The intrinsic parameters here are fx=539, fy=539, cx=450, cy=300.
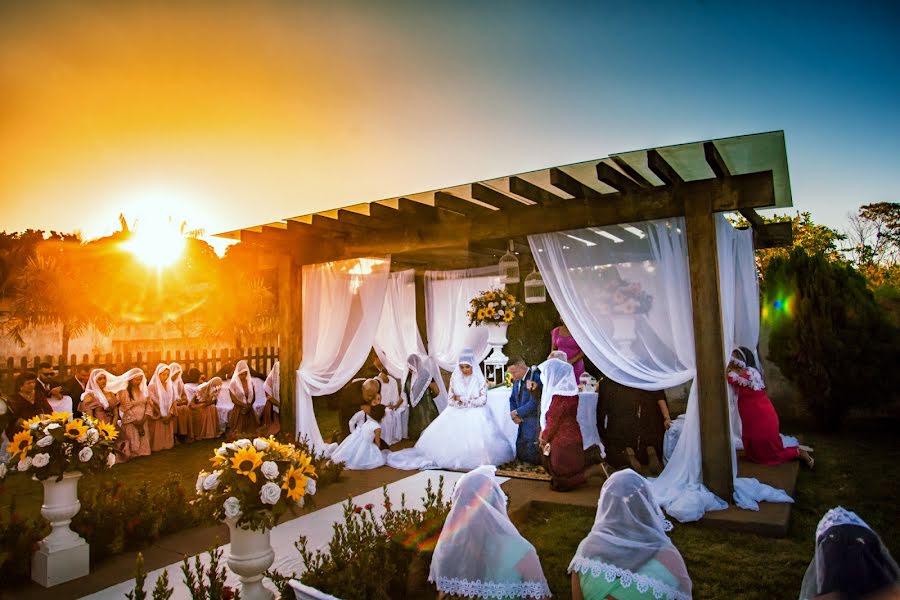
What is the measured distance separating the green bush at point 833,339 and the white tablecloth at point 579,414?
4949 mm

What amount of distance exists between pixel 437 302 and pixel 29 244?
61.2ft

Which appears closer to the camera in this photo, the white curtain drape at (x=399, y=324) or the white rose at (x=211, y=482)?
the white rose at (x=211, y=482)

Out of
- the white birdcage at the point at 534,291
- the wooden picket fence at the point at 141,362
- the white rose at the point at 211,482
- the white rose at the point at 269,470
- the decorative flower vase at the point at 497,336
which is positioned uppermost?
the white birdcage at the point at 534,291

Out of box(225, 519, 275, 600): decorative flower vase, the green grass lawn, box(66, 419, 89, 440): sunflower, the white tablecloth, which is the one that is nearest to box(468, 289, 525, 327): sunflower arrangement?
the white tablecloth

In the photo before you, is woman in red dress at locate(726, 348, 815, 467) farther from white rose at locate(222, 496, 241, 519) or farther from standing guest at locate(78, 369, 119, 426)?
standing guest at locate(78, 369, 119, 426)

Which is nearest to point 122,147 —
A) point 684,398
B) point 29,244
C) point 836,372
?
point 684,398

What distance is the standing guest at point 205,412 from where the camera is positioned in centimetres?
1050

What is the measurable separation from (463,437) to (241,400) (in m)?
5.22

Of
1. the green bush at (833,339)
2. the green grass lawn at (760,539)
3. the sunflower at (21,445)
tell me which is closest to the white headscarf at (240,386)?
the sunflower at (21,445)

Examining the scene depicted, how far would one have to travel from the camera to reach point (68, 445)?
433 cm

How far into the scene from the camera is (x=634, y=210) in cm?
624

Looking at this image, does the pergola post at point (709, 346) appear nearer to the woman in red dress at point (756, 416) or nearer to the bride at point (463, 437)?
the woman in red dress at point (756, 416)

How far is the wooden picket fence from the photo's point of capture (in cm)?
967

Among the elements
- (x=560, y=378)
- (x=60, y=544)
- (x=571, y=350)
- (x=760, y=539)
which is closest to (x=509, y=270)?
(x=571, y=350)
